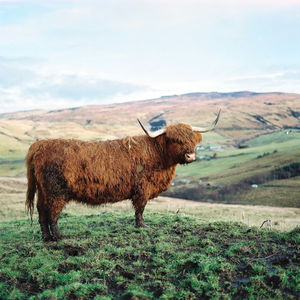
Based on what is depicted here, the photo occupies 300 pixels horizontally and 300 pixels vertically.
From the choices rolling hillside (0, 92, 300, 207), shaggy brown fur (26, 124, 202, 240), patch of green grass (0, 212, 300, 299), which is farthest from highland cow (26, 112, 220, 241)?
rolling hillside (0, 92, 300, 207)

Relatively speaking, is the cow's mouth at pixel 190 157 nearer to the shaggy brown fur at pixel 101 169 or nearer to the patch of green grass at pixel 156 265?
the shaggy brown fur at pixel 101 169

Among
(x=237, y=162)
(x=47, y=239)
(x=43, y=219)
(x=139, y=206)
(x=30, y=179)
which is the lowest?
(x=237, y=162)

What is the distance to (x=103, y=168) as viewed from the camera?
7691mm

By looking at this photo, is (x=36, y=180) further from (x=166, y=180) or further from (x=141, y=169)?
(x=166, y=180)

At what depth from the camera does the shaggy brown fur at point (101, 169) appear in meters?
7.38

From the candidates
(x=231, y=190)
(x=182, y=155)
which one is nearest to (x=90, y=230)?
(x=182, y=155)

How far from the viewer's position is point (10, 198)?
2378cm

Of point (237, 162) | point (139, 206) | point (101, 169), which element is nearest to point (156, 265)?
point (139, 206)

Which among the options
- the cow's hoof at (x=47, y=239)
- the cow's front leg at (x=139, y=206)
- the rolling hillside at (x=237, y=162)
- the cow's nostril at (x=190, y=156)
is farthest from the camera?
the rolling hillside at (x=237, y=162)

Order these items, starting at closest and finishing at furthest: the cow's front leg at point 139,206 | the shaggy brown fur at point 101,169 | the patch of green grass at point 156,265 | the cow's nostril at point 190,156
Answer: the patch of green grass at point 156,265 < the shaggy brown fur at point 101,169 < the cow's nostril at point 190,156 < the cow's front leg at point 139,206

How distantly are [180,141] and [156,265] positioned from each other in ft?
10.9

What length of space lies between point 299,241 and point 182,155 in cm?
322

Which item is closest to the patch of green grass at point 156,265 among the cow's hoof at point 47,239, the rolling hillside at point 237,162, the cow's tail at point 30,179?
the cow's hoof at point 47,239

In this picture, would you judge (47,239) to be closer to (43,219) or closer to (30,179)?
(43,219)
